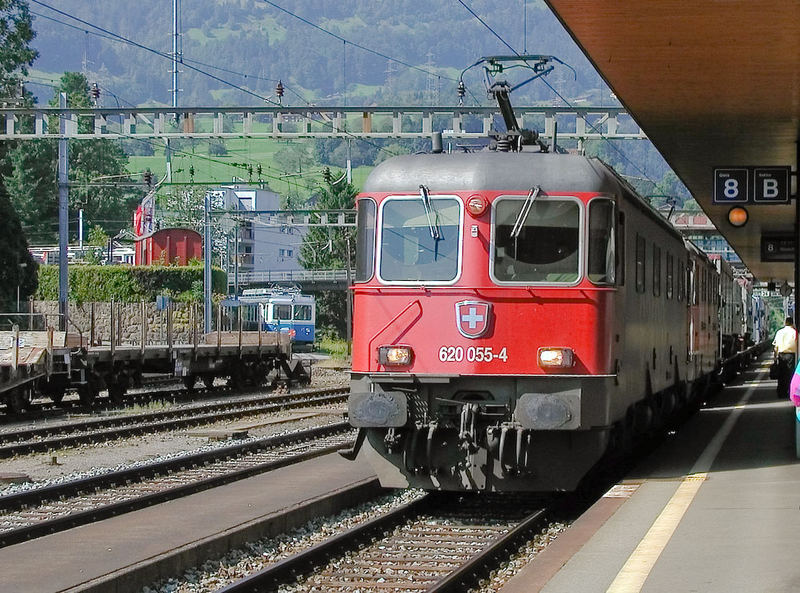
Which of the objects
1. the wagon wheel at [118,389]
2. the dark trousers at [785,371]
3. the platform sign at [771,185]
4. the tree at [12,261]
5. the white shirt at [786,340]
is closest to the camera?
the platform sign at [771,185]

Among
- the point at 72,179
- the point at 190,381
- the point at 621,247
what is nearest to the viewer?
the point at 621,247

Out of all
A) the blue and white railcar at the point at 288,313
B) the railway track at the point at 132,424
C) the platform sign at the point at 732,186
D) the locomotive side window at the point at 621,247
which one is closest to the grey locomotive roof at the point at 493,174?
the locomotive side window at the point at 621,247

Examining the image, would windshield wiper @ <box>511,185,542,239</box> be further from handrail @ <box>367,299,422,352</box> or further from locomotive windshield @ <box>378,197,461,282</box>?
handrail @ <box>367,299,422,352</box>

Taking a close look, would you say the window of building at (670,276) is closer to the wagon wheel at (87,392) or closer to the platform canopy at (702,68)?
the platform canopy at (702,68)

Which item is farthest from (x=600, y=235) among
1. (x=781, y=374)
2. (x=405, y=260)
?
(x=781, y=374)

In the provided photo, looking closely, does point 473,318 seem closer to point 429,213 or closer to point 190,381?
point 429,213

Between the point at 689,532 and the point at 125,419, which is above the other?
the point at 689,532

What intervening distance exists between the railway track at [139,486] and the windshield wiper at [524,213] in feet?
13.2

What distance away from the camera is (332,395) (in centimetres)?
2984

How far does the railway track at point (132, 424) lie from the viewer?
18094mm

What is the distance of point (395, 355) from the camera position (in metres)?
11.5

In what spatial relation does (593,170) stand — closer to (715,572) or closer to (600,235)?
(600,235)

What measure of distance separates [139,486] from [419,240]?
171 inches

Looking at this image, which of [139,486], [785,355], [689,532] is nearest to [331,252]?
[785,355]
